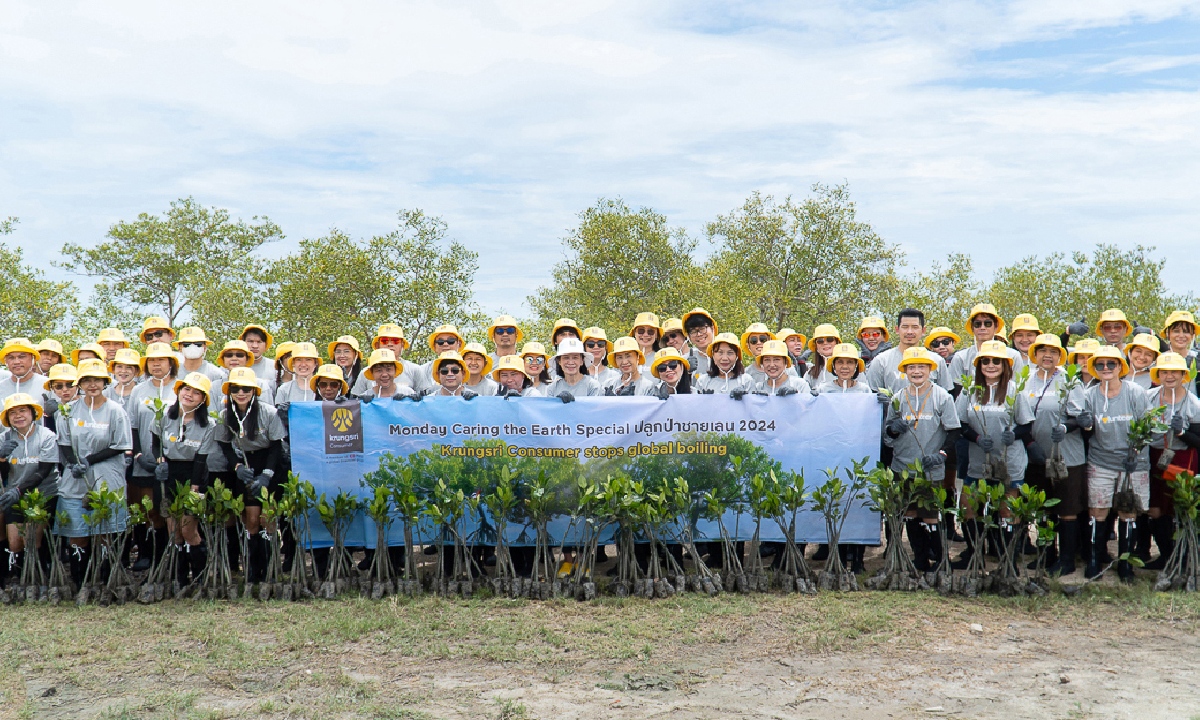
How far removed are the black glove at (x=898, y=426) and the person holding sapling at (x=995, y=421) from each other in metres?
0.46

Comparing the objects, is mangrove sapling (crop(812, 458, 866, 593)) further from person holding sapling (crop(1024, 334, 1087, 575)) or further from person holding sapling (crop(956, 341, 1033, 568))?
person holding sapling (crop(1024, 334, 1087, 575))

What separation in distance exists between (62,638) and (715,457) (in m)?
4.90

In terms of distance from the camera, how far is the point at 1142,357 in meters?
8.33

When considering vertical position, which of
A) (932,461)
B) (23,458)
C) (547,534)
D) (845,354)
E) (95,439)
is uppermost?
(845,354)

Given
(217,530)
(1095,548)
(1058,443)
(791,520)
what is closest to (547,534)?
(791,520)

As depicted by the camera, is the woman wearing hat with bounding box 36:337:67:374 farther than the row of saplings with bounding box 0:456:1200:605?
Yes

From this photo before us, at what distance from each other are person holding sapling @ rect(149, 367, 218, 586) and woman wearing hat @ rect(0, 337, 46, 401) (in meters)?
1.75

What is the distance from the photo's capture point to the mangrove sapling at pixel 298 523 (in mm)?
7742

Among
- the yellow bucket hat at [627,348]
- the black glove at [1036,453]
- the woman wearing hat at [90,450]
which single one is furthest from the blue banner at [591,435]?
the woman wearing hat at [90,450]

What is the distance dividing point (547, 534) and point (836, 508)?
7.56ft

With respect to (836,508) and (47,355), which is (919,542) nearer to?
(836,508)

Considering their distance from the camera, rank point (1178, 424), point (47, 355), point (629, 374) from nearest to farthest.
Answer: point (1178, 424) < point (629, 374) < point (47, 355)

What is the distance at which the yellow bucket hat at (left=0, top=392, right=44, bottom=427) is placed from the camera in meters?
7.85

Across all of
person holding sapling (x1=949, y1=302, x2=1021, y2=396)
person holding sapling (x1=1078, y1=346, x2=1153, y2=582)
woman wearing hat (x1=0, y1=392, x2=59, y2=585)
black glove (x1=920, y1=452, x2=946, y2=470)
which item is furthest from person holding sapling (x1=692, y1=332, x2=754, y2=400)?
woman wearing hat (x1=0, y1=392, x2=59, y2=585)
